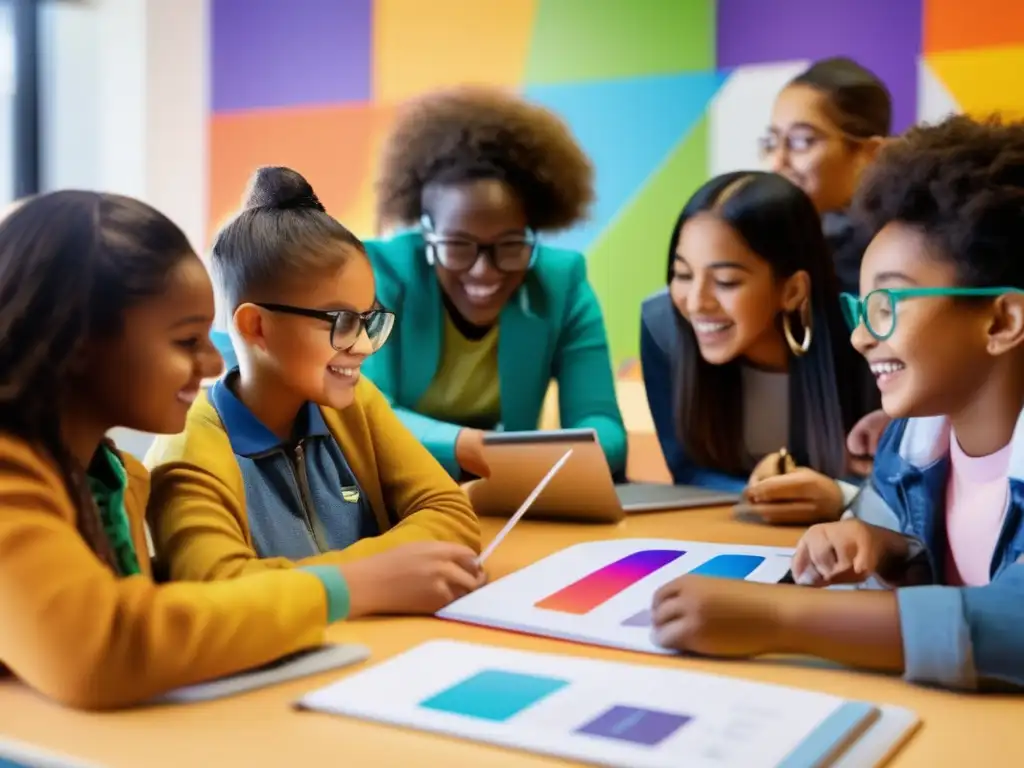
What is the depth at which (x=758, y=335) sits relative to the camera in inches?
50.1

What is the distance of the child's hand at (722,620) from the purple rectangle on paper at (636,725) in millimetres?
109

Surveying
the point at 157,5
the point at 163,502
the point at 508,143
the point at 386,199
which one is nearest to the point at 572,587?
the point at 163,502

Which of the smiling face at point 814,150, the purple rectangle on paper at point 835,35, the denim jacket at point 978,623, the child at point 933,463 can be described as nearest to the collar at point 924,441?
the child at point 933,463

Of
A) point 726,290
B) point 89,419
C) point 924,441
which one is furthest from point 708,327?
point 89,419

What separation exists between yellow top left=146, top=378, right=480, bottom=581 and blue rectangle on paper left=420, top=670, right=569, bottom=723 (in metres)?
0.15

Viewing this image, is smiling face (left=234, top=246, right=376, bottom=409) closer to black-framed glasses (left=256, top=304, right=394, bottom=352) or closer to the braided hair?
black-framed glasses (left=256, top=304, right=394, bottom=352)

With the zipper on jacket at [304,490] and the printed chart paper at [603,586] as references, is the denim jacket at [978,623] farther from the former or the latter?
the zipper on jacket at [304,490]

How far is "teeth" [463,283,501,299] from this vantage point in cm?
112

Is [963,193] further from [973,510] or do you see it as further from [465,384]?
[465,384]

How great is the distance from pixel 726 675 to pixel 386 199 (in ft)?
1.88

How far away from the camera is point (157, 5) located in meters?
1.03

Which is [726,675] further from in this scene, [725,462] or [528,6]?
[528,6]

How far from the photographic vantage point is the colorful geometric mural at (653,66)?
1772 mm

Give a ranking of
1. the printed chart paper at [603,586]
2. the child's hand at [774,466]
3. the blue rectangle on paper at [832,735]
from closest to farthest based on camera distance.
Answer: the blue rectangle on paper at [832,735] → the printed chart paper at [603,586] → the child's hand at [774,466]
